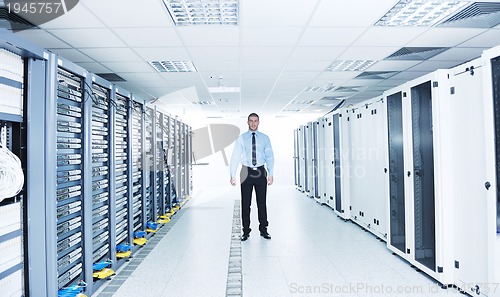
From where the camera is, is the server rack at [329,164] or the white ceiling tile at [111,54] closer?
the white ceiling tile at [111,54]

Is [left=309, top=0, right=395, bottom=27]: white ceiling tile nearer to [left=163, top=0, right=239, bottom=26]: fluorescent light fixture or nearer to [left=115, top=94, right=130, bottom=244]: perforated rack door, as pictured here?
[left=163, top=0, right=239, bottom=26]: fluorescent light fixture

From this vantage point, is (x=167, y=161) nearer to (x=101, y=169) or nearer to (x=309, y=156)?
(x=101, y=169)

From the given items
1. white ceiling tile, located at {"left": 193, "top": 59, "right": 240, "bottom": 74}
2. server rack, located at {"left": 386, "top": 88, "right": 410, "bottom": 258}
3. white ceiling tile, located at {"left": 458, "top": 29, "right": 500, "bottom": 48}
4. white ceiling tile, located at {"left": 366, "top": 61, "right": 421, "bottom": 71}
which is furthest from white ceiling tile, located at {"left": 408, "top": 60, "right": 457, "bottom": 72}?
white ceiling tile, located at {"left": 193, "top": 59, "right": 240, "bottom": 74}

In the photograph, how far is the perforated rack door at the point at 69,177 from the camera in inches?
81.3

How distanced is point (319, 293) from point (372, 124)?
2.26m

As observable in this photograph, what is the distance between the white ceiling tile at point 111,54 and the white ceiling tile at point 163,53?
129 mm

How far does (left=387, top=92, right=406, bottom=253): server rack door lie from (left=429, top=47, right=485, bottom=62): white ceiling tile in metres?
1.79

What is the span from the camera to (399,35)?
362 centimetres

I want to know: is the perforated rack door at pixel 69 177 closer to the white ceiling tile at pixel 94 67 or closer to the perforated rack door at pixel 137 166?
the perforated rack door at pixel 137 166

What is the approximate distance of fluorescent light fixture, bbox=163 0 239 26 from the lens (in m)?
2.79

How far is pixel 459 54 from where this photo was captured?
4.47 m

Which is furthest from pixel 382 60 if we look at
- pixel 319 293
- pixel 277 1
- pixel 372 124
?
pixel 319 293

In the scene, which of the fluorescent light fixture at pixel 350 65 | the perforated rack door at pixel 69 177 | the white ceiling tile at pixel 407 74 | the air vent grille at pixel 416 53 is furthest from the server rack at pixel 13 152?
the white ceiling tile at pixel 407 74

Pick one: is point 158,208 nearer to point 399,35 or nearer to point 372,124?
point 372,124
